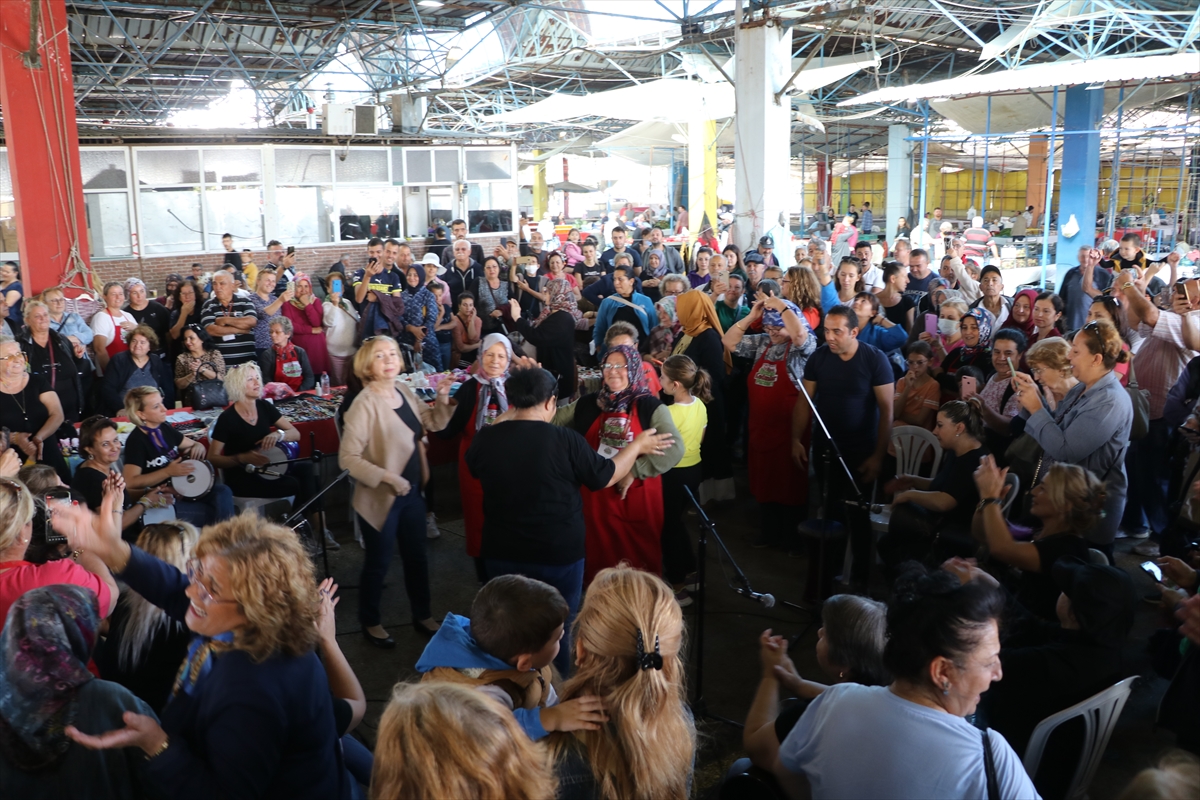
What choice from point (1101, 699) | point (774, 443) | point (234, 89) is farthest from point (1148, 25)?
point (234, 89)

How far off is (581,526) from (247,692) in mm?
1815

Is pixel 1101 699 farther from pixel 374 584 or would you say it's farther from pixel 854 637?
pixel 374 584

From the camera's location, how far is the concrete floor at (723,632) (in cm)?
355

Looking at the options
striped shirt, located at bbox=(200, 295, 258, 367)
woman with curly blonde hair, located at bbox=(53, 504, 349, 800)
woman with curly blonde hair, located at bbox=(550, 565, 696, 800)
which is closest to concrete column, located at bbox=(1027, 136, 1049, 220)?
striped shirt, located at bbox=(200, 295, 258, 367)

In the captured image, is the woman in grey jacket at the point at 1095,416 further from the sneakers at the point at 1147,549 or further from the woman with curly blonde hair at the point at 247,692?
the woman with curly blonde hair at the point at 247,692

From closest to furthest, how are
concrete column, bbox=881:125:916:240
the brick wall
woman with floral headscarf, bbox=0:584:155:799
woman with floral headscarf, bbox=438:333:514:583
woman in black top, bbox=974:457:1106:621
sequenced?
1. woman with floral headscarf, bbox=0:584:155:799
2. woman in black top, bbox=974:457:1106:621
3. woman with floral headscarf, bbox=438:333:514:583
4. the brick wall
5. concrete column, bbox=881:125:916:240

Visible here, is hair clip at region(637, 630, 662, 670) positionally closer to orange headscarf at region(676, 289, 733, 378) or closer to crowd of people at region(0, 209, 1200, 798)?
crowd of people at region(0, 209, 1200, 798)

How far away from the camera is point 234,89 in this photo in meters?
23.7

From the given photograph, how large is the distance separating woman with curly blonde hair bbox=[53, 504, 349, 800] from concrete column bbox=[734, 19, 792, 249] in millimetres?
10104

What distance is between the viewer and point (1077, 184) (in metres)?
15.8

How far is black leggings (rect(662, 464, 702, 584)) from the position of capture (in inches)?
188

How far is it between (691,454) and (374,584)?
5.53 ft

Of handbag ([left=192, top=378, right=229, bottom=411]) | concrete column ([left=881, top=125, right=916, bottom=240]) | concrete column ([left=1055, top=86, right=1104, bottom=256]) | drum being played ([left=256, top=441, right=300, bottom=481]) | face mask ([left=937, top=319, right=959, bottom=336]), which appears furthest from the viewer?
concrete column ([left=881, top=125, right=916, bottom=240])

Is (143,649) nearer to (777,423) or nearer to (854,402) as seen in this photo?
(854,402)
